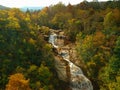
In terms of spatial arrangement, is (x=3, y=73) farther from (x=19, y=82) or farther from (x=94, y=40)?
(x=94, y=40)

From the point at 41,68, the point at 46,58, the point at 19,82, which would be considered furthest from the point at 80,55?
the point at 19,82

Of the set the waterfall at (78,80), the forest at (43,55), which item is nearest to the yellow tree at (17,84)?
the forest at (43,55)

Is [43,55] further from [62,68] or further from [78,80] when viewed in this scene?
[78,80]

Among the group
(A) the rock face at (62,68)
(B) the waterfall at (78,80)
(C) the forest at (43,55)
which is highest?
(C) the forest at (43,55)

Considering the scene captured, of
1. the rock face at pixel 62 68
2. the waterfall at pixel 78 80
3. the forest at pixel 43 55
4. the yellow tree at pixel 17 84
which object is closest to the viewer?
the yellow tree at pixel 17 84

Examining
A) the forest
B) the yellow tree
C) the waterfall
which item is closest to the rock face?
the waterfall

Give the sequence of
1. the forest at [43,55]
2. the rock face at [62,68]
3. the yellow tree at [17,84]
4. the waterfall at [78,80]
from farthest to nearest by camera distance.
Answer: the rock face at [62,68] < the waterfall at [78,80] < the forest at [43,55] < the yellow tree at [17,84]

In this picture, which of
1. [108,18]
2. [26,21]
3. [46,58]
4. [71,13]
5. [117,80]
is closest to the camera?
[117,80]

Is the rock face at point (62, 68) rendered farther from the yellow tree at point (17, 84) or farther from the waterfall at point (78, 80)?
→ the yellow tree at point (17, 84)

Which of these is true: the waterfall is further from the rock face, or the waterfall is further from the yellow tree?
the yellow tree

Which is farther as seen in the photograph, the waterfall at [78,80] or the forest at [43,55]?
the waterfall at [78,80]

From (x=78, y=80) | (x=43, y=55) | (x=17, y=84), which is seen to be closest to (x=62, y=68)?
(x=78, y=80)
